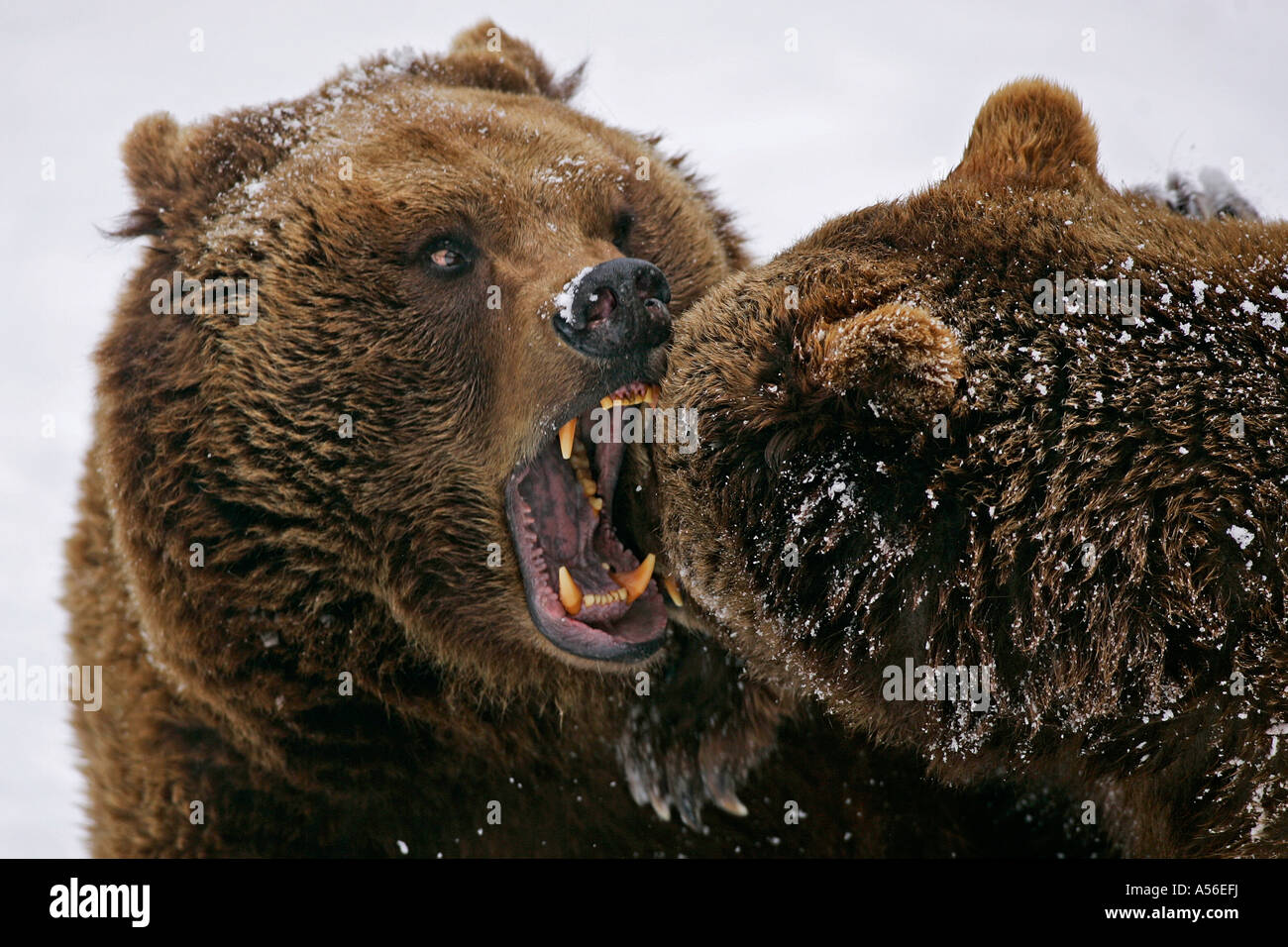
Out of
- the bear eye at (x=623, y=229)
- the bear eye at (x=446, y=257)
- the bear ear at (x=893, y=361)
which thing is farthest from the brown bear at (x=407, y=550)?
the bear ear at (x=893, y=361)

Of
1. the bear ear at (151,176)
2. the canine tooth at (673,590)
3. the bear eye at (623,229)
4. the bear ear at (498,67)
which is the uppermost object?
the bear ear at (498,67)

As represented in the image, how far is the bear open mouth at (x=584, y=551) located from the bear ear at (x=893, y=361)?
1008 millimetres

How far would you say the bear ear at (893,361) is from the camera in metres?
3.03

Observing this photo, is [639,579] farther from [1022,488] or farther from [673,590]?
[1022,488]

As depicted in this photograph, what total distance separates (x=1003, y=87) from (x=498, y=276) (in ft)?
5.37

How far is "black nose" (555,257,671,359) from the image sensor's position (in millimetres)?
3934

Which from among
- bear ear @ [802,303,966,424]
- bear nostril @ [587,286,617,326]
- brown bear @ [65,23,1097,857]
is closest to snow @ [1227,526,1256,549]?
bear ear @ [802,303,966,424]

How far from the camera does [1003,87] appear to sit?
387 cm

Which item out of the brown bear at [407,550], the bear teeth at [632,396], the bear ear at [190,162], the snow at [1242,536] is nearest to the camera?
the snow at [1242,536]

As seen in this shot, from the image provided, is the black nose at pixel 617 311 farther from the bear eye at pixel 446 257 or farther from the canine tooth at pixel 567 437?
the bear eye at pixel 446 257

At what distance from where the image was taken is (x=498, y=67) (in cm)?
520

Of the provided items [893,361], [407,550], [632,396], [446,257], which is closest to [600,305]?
[632,396]

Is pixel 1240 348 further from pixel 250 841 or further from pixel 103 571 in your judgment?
pixel 103 571

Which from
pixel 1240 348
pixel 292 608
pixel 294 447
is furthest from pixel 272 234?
pixel 1240 348
